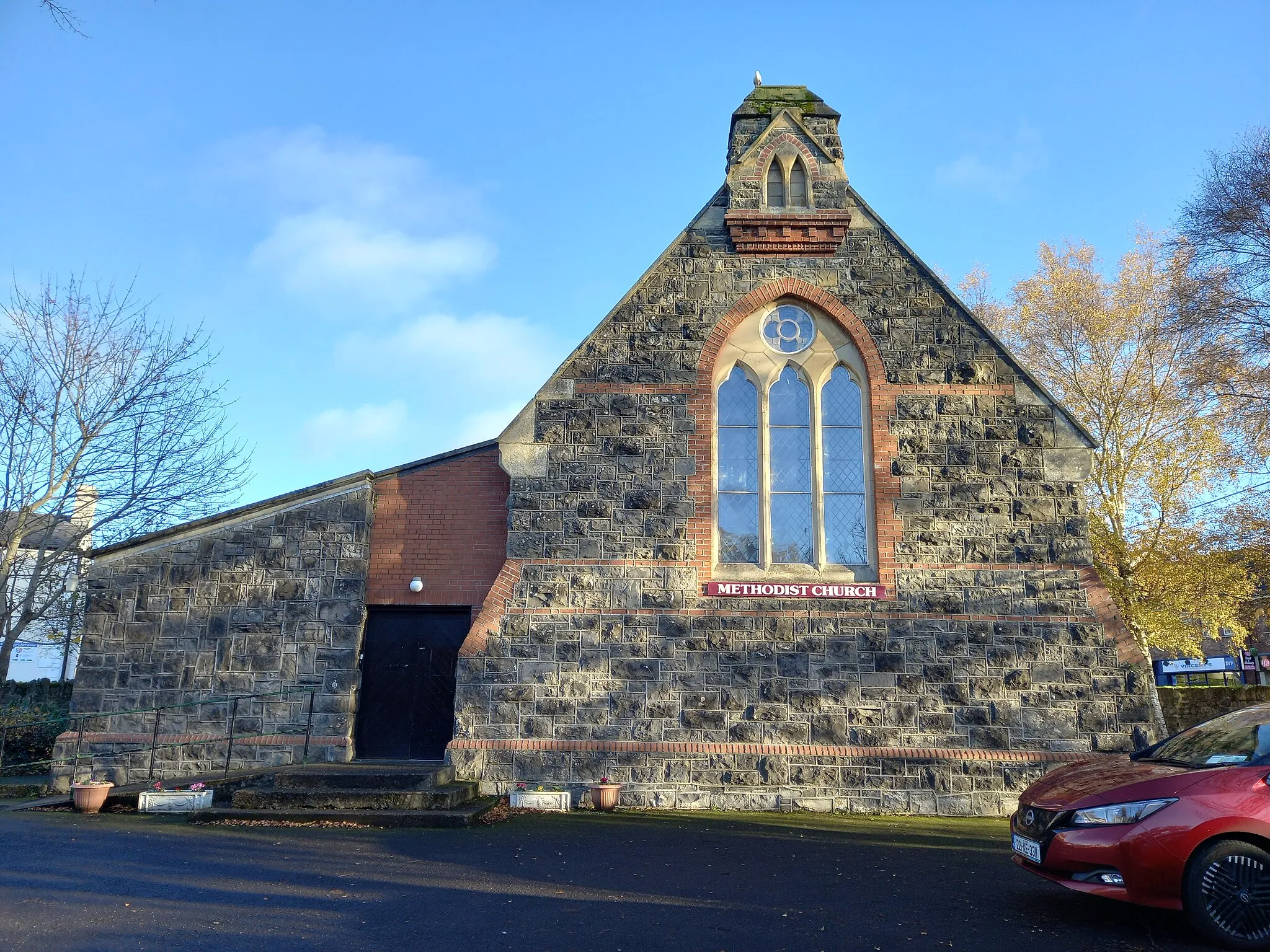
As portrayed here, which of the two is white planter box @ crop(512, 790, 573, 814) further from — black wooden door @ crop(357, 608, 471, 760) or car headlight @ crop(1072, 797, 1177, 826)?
car headlight @ crop(1072, 797, 1177, 826)

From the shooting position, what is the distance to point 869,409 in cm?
1191

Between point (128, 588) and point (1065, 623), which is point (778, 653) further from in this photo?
point (128, 588)

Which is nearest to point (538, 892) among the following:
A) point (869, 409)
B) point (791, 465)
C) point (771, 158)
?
point (791, 465)

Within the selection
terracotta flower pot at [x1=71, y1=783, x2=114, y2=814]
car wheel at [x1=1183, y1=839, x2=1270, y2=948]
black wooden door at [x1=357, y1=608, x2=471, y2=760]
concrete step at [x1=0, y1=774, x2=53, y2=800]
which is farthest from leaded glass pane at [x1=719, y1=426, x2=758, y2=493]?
concrete step at [x1=0, y1=774, x2=53, y2=800]

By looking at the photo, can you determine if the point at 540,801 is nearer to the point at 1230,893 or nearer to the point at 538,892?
the point at 538,892

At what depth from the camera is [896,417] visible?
463 inches

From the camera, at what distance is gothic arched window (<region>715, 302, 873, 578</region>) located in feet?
38.0

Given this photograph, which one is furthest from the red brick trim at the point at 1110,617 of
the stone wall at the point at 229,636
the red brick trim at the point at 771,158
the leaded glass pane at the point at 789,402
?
the stone wall at the point at 229,636

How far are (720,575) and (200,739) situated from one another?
23.1 ft

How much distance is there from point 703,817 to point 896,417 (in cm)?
565

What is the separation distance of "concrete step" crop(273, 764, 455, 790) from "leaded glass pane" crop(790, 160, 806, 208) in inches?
352

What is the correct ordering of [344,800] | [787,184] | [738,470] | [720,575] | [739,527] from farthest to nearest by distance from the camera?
[787,184] → [738,470] → [739,527] → [720,575] → [344,800]

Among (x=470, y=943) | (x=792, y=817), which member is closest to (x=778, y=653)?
(x=792, y=817)

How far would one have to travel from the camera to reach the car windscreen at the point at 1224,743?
227 inches
